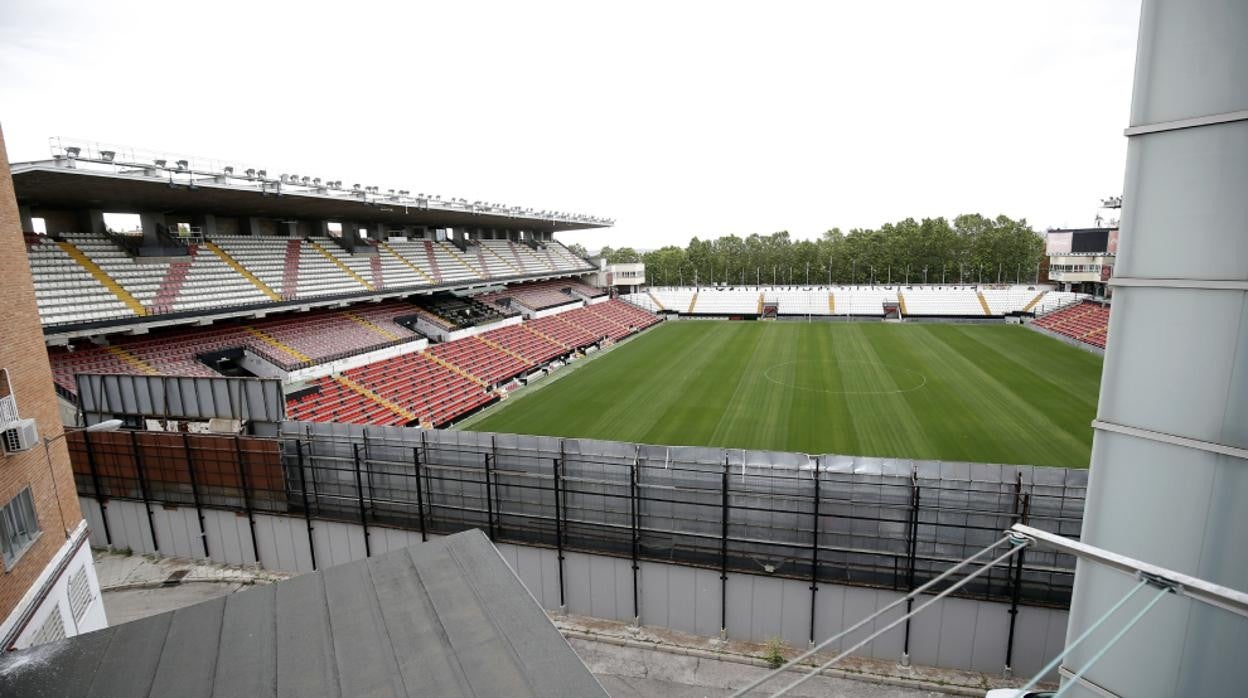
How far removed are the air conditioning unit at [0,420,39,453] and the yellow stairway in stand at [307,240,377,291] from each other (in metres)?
21.2

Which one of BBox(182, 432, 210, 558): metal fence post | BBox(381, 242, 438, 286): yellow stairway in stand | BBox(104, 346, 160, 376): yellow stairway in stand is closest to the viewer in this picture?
BBox(182, 432, 210, 558): metal fence post

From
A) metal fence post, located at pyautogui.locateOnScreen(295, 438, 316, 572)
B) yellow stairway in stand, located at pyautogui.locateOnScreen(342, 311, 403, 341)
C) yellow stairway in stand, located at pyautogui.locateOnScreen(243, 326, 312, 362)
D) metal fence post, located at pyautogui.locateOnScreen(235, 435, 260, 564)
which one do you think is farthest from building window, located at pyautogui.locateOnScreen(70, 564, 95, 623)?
yellow stairway in stand, located at pyautogui.locateOnScreen(342, 311, 403, 341)

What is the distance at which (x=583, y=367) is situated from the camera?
34219 millimetres

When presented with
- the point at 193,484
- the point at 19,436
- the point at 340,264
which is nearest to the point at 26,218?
the point at 340,264

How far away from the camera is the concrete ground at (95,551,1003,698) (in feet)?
29.9

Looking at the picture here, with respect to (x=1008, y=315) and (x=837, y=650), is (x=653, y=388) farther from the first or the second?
(x=1008, y=315)

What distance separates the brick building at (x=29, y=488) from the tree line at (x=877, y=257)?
2431 inches

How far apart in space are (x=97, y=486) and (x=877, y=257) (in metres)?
86.7

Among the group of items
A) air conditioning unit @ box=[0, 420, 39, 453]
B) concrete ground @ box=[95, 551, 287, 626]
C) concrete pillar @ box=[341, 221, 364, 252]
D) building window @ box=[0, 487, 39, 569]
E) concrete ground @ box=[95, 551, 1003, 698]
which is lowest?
concrete ground @ box=[95, 551, 287, 626]

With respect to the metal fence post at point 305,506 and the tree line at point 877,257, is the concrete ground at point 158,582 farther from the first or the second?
the tree line at point 877,257

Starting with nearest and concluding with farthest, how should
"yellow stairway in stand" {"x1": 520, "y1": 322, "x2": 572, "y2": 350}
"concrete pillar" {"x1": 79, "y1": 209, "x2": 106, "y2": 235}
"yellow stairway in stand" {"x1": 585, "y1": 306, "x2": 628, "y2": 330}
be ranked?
"concrete pillar" {"x1": 79, "y1": 209, "x2": 106, "y2": 235} → "yellow stairway in stand" {"x1": 520, "y1": 322, "x2": 572, "y2": 350} → "yellow stairway in stand" {"x1": 585, "y1": 306, "x2": 628, "y2": 330}

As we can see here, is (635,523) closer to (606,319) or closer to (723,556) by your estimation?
(723,556)

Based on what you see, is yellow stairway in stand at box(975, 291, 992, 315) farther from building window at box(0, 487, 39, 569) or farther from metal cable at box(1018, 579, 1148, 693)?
building window at box(0, 487, 39, 569)

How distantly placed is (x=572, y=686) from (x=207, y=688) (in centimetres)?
260
